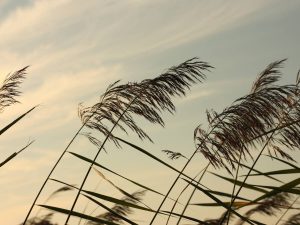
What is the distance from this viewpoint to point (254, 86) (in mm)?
4250

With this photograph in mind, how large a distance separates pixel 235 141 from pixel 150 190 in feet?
2.80

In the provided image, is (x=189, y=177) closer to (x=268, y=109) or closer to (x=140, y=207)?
(x=140, y=207)

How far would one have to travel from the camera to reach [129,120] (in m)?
3.55

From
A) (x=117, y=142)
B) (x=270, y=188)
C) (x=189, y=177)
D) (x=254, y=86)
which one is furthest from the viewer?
(x=254, y=86)

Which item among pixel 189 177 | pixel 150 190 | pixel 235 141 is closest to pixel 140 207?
pixel 150 190

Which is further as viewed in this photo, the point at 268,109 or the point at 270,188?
the point at 268,109

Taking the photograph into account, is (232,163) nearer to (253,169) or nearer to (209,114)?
(253,169)

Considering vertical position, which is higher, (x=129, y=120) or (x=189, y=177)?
(x=129, y=120)

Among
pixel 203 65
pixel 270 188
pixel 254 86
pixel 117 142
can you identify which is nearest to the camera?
pixel 270 188

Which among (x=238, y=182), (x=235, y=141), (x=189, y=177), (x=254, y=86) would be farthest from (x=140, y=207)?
(x=254, y=86)

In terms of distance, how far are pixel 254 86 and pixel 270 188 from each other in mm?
1411

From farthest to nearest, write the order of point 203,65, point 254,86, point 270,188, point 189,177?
point 254,86
point 203,65
point 189,177
point 270,188

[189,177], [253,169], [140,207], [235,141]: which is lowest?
[140,207]

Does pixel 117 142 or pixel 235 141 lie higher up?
pixel 235 141
